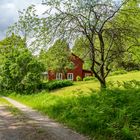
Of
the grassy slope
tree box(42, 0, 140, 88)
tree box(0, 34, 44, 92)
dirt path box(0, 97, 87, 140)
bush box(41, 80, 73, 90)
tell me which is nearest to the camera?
the grassy slope

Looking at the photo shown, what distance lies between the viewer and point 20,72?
47.6 meters

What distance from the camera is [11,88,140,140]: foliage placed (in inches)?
480

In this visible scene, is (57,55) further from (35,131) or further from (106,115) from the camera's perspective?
(35,131)

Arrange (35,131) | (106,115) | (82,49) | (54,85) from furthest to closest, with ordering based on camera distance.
Result: (54,85) < (82,49) < (106,115) < (35,131)

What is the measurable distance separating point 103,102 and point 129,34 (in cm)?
623

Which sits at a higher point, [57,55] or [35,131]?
[57,55]

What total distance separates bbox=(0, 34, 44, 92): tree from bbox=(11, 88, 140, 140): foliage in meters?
26.9

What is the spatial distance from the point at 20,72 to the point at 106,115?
34381 millimetres

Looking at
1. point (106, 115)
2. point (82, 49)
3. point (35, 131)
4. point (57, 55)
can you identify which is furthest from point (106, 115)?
point (82, 49)

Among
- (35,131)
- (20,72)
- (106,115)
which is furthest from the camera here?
(20,72)

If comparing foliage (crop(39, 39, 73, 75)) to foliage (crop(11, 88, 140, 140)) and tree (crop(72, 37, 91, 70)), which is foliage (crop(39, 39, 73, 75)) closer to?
tree (crop(72, 37, 91, 70))

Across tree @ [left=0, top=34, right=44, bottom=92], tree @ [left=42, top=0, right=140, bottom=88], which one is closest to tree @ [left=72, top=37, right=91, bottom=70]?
tree @ [left=42, top=0, right=140, bottom=88]

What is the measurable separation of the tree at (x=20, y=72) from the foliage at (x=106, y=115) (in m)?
26.9

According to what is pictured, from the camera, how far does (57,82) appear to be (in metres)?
51.9
